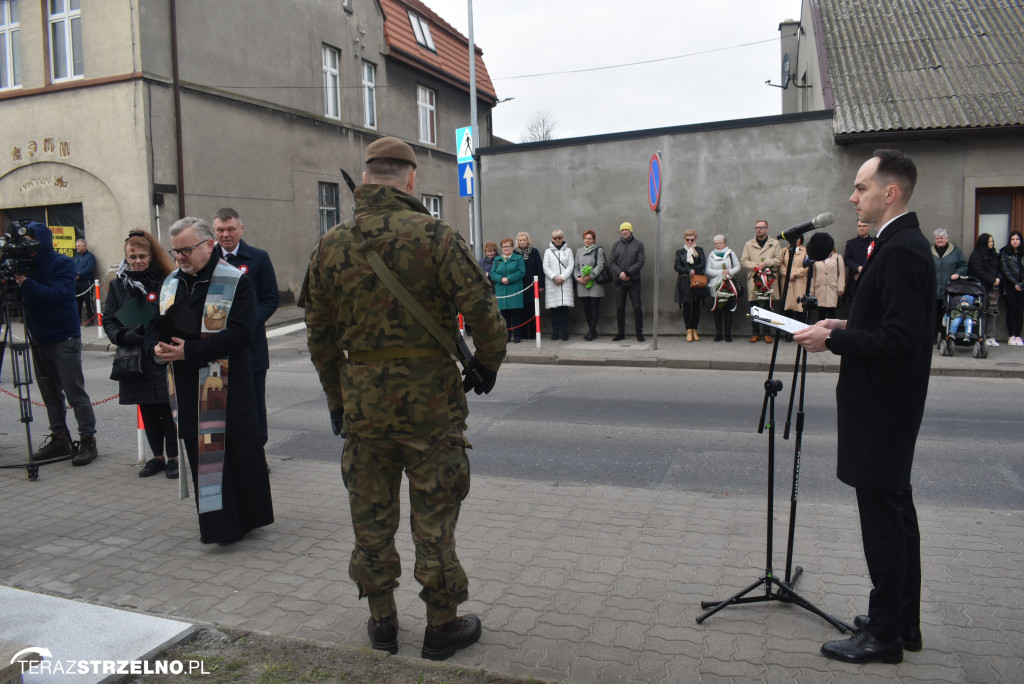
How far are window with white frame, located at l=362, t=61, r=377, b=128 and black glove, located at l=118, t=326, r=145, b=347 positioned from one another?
66.7 ft

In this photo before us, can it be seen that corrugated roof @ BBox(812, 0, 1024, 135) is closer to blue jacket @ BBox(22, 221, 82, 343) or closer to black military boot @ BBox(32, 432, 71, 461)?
blue jacket @ BBox(22, 221, 82, 343)

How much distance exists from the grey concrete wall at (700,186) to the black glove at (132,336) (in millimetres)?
8752

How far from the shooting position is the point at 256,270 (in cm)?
612

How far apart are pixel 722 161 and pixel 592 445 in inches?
355

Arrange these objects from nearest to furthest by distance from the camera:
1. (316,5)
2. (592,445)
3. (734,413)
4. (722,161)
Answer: (592,445), (734,413), (722,161), (316,5)

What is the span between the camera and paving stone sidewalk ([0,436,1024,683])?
3.33 m

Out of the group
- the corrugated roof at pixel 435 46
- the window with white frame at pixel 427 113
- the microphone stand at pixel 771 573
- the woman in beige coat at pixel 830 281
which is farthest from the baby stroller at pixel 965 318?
the window with white frame at pixel 427 113

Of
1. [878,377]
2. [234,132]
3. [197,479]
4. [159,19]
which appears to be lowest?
[197,479]

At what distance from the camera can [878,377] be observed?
3.14 m

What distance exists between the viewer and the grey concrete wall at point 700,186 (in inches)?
529

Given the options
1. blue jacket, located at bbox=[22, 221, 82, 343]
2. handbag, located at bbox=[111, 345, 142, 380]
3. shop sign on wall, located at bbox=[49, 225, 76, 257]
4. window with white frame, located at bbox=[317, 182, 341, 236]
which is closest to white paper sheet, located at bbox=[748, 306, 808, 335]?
handbag, located at bbox=[111, 345, 142, 380]

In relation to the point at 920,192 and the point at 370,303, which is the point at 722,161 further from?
the point at 370,303

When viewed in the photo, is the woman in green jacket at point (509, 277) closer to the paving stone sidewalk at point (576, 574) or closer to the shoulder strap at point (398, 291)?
the paving stone sidewalk at point (576, 574)

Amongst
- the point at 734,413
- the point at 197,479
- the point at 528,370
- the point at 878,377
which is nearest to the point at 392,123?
the point at 528,370
